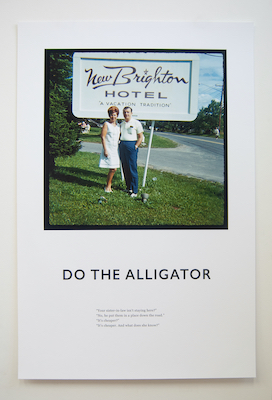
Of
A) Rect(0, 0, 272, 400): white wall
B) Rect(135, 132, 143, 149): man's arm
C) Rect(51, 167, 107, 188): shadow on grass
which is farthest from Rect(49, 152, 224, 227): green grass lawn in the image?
Rect(0, 0, 272, 400): white wall

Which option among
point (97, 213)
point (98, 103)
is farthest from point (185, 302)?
point (98, 103)

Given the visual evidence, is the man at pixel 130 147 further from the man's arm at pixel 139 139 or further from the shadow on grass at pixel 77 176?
the shadow on grass at pixel 77 176

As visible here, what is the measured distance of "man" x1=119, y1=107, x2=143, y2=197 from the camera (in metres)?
1.33

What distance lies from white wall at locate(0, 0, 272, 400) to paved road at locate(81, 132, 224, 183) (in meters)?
0.23

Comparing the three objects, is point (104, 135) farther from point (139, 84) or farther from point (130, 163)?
point (139, 84)

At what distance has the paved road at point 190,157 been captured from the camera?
133 cm

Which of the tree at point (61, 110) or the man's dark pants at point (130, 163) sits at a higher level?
the tree at point (61, 110)

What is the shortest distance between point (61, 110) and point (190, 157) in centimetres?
70

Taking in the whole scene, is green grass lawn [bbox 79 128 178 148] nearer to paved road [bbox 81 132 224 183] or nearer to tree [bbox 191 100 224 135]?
paved road [bbox 81 132 224 183]

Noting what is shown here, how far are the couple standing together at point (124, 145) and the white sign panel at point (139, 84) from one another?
0.16 feet

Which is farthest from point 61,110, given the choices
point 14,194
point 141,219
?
point 141,219

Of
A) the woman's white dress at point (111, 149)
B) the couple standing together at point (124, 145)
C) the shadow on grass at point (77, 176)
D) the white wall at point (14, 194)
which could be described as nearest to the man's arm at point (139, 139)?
the couple standing together at point (124, 145)

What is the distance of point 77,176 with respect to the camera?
1.33m

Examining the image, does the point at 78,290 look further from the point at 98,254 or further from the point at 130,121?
the point at 130,121
